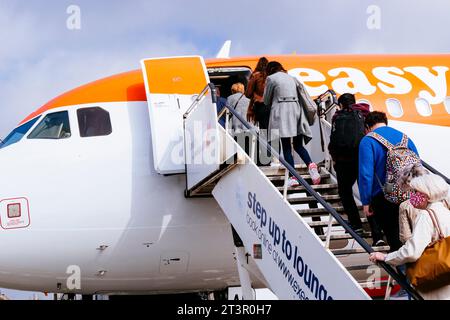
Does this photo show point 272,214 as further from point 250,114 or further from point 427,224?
point 250,114

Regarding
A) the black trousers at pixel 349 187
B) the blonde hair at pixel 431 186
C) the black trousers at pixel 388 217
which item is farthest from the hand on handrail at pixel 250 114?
the blonde hair at pixel 431 186

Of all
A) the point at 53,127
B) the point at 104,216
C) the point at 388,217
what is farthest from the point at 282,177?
the point at 53,127

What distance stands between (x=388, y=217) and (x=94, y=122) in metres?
4.54

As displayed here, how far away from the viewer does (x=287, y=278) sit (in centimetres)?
615

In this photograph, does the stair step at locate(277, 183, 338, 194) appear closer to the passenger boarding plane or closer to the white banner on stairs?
the passenger boarding plane

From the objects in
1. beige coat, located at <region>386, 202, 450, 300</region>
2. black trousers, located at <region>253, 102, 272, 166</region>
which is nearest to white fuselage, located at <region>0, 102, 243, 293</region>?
black trousers, located at <region>253, 102, 272, 166</region>

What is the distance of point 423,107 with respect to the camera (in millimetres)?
9578

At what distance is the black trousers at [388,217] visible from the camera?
18.7ft

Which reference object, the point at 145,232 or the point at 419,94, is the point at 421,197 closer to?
the point at 145,232

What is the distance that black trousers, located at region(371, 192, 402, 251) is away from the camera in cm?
571

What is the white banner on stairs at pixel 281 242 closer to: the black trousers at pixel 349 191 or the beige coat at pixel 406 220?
the beige coat at pixel 406 220

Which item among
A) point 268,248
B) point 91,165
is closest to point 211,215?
point 91,165
